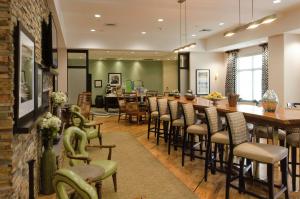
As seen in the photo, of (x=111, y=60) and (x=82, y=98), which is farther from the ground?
(x=111, y=60)

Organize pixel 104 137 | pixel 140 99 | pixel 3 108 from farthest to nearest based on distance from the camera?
pixel 140 99
pixel 104 137
pixel 3 108

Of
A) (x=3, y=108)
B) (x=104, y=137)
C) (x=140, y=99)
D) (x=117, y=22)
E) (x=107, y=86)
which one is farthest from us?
(x=107, y=86)

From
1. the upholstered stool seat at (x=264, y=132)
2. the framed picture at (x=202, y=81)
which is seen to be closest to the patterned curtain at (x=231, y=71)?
the framed picture at (x=202, y=81)

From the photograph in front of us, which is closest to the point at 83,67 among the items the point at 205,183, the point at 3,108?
the point at 205,183

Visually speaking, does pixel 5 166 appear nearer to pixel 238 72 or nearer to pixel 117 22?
pixel 117 22

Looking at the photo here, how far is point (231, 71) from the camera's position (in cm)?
1125

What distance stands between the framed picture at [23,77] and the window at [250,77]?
9.11 m

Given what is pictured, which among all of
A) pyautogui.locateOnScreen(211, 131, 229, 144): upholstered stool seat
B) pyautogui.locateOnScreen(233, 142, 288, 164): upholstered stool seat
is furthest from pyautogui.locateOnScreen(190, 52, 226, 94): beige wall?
pyautogui.locateOnScreen(233, 142, 288, 164): upholstered stool seat

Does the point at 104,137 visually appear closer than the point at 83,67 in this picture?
Yes

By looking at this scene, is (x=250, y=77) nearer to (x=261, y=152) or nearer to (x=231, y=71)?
(x=231, y=71)

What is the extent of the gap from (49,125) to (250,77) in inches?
361

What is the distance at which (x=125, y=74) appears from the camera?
691 inches

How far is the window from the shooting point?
401 inches

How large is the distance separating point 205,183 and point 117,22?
606 centimetres
